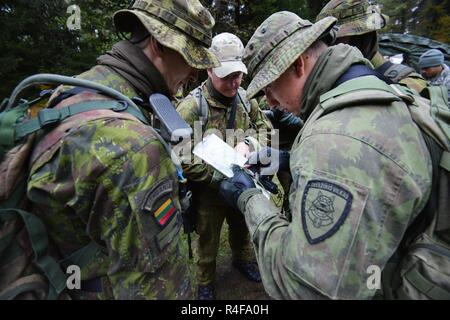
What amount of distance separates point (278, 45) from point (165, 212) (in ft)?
3.54

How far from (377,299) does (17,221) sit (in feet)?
5.19

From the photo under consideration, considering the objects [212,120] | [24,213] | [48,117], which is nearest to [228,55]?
[212,120]

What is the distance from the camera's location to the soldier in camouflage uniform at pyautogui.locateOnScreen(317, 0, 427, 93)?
2.94 meters

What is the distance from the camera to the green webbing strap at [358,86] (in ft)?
4.47

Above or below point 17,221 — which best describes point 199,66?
above

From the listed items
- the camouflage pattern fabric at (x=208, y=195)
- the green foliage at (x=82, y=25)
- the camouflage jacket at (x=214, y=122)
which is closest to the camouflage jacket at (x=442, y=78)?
the camouflage jacket at (x=214, y=122)

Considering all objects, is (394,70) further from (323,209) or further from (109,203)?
(109,203)

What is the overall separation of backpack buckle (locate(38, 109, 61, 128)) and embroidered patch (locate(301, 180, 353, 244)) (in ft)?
3.49

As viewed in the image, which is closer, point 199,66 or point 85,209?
point 85,209

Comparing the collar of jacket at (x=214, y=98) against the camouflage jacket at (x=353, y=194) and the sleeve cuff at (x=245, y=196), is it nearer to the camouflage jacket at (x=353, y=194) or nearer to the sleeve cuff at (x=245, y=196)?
the sleeve cuff at (x=245, y=196)

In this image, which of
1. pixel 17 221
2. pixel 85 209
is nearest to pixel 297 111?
pixel 85 209

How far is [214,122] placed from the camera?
3.24m

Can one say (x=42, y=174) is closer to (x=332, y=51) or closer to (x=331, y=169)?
(x=331, y=169)
